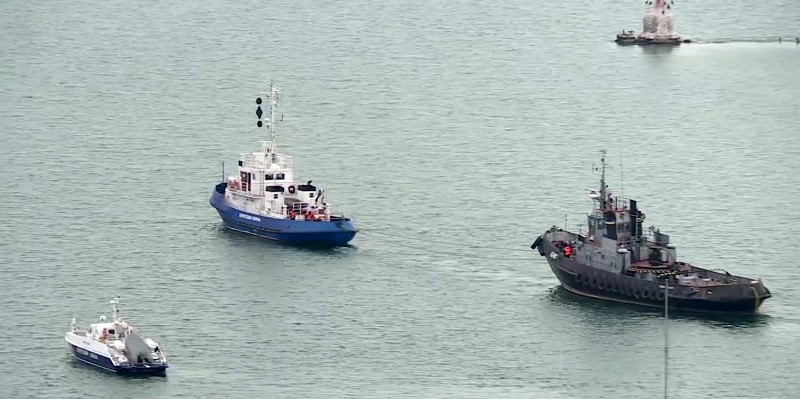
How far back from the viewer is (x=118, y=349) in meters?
145

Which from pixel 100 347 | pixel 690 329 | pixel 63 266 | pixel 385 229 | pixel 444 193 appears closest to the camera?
pixel 100 347

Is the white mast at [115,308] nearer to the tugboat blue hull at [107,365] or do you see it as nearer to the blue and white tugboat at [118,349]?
the blue and white tugboat at [118,349]

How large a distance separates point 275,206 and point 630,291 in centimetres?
3060

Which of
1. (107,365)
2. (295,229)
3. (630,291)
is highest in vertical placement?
(295,229)

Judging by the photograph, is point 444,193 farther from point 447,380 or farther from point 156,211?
point 447,380

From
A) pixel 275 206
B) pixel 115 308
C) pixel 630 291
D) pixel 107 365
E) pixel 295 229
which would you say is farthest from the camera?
pixel 275 206

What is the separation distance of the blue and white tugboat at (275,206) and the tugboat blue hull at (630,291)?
16.1 metres

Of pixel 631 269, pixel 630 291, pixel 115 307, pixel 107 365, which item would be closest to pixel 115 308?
pixel 115 307

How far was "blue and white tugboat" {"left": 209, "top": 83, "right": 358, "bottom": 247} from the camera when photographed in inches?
6978

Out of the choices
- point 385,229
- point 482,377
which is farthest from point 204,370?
point 385,229

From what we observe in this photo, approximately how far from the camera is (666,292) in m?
148

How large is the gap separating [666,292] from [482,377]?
11318 millimetres

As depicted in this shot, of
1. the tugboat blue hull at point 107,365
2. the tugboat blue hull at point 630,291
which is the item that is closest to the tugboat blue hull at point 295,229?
the tugboat blue hull at point 630,291

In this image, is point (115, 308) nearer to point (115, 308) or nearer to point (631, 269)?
point (115, 308)
